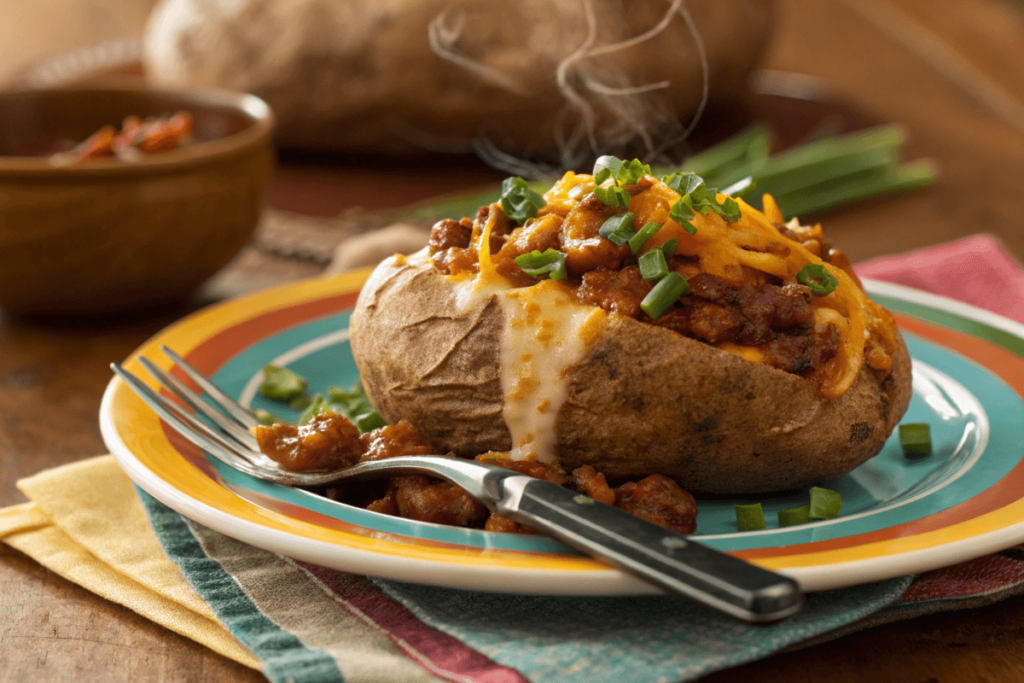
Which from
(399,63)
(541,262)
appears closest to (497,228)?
(541,262)

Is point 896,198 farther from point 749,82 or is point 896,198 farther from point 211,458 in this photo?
point 211,458

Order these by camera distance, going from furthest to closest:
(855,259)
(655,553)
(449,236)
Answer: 1. (855,259)
2. (449,236)
3. (655,553)

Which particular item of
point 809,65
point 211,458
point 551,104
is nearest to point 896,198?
point 551,104

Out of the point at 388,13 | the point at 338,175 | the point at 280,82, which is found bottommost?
the point at 338,175

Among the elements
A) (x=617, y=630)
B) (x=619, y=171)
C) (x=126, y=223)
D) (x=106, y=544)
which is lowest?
(x=106, y=544)

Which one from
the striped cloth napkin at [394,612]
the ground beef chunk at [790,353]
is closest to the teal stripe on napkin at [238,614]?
the striped cloth napkin at [394,612]

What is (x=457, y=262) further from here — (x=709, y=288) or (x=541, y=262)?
(x=709, y=288)

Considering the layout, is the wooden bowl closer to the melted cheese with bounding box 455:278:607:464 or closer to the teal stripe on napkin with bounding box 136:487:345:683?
the teal stripe on napkin with bounding box 136:487:345:683

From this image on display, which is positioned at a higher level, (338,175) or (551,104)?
(551,104)
